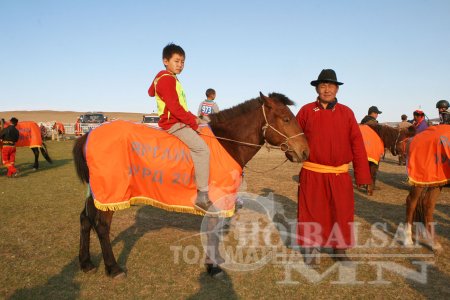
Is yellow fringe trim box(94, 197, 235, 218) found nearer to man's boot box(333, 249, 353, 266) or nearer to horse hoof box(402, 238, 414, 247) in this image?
man's boot box(333, 249, 353, 266)

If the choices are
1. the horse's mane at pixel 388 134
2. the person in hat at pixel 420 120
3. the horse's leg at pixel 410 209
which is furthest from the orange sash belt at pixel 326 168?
the horse's mane at pixel 388 134

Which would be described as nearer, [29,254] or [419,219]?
[29,254]

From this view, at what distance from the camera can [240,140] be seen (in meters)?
4.12

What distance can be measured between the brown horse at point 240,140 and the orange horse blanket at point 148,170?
0.27 meters

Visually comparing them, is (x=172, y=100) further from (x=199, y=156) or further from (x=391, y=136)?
(x=391, y=136)

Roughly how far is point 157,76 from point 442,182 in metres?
4.67

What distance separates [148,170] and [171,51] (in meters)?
1.68

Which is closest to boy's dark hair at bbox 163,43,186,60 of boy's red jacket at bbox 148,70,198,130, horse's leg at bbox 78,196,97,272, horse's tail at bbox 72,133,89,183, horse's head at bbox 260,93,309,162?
boy's red jacket at bbox 148,70,198,130

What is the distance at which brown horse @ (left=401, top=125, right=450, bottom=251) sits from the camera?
469 centimetres

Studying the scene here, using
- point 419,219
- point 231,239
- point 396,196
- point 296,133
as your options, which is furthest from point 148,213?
point 396,196

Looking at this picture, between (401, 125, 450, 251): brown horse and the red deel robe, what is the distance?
4.51ft

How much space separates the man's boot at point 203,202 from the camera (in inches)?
153

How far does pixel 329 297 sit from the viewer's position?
3.57 metres

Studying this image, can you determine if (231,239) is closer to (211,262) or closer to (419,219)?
(211,262)
